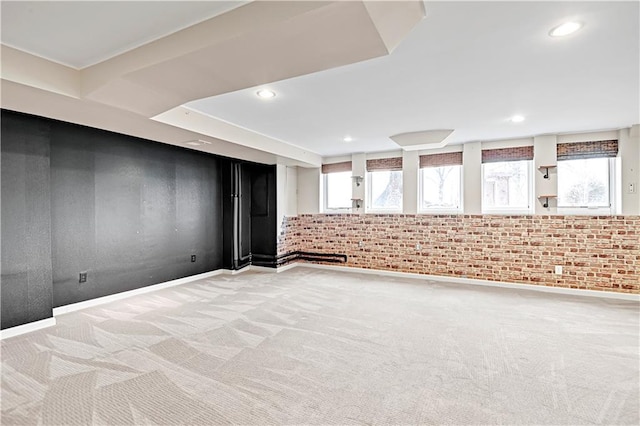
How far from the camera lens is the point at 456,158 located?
219 inches

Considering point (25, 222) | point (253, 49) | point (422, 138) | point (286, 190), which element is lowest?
point (25, 222)

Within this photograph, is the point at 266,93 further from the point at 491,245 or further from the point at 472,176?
the point at 491,245

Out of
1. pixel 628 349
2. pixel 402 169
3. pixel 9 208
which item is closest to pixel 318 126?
pixel 402 169

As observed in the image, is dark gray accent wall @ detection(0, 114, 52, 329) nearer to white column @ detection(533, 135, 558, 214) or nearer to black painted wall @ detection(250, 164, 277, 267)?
black painted wall @ detection(250, 164, 277, 267)

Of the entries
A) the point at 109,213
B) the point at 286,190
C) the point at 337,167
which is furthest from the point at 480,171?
the point at 109,213

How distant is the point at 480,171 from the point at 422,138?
4.52ft

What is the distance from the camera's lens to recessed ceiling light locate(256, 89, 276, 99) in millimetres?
3014

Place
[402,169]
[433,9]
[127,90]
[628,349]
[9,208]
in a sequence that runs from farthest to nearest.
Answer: [402,169], [9,208], [628,349], [127,90], [433,9]

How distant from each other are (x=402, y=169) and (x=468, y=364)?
403 centimetres

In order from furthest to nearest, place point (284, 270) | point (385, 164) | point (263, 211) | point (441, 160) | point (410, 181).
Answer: point (263, 211), point (284, 270), point (385, 164), point (410, 181), point (441, 160)

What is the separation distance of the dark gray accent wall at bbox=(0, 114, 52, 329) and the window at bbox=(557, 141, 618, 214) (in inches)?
273

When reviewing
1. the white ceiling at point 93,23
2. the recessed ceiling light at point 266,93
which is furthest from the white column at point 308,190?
the white ceiling at point 93,23

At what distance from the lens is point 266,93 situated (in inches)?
121

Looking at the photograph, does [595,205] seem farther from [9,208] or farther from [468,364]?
[9,208]
